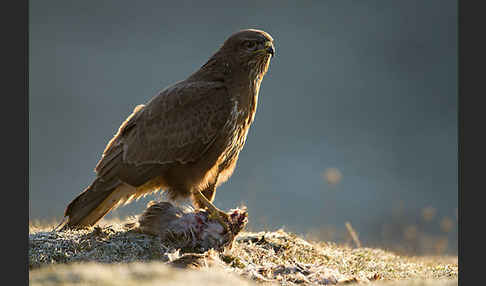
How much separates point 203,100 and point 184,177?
1033 millimetres

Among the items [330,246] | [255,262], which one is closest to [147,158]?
[255,262]

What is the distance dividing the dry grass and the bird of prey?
51cm

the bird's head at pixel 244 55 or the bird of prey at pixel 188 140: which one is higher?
the bird's head at pixel 244 55

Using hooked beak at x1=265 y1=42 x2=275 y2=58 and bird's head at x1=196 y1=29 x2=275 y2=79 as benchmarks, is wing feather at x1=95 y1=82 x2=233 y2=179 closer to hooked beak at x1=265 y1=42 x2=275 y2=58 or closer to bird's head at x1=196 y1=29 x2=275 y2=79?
bird's head at x1=196 y1=29 x2=275 y2=79

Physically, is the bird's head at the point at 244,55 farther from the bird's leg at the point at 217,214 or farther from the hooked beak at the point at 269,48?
the bird's leg at the point at 217,214

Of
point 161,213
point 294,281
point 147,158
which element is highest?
point 147,158

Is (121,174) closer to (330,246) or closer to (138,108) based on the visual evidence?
(138,108)

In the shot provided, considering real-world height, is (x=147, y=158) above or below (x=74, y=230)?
above

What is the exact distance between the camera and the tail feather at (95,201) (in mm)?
6488

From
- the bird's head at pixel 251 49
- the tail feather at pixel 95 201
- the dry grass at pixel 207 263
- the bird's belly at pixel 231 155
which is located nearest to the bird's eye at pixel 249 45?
the bird's head at pixel 251 49

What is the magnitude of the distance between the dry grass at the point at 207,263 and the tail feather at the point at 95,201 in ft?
1.04

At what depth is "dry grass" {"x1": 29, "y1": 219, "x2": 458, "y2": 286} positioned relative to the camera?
123 inches

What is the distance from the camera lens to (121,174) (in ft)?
21.5

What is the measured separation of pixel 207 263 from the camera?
480cm
